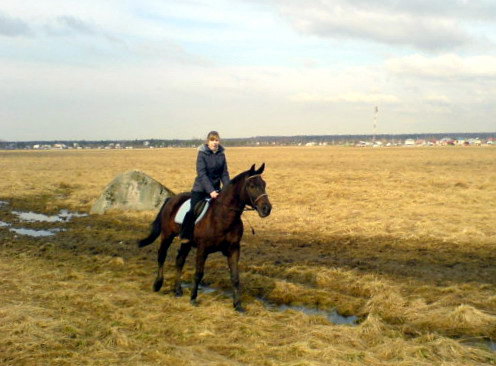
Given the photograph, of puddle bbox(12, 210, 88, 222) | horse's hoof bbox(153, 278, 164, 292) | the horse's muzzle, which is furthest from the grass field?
the horse's muzzle

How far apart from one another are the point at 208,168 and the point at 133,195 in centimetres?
1175

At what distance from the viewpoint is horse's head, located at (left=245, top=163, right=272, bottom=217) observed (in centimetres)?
746

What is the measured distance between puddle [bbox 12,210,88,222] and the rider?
11.2m

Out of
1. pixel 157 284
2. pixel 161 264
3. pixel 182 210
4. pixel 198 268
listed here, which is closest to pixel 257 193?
pixel 198 268

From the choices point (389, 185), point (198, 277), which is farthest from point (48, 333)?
point (389, 185)

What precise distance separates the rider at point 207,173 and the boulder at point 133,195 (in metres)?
10.8

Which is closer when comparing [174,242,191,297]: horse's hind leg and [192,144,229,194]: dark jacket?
[192,144,229,194]: dark jacket

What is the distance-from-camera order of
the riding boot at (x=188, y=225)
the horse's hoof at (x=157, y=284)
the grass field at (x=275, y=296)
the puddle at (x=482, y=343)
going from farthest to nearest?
1. the horse's hoof at (x=157, y=284)
2. the riding boot at (x=188, y=225)
3. the puddle at (x=482, y=343)
4. the grass field at (x=275, y=296)

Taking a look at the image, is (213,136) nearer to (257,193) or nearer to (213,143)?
(213,143)

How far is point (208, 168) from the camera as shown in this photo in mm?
8641

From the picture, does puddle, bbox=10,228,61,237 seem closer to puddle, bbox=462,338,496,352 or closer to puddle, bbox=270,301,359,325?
puddle, bbox=270,301,359,325

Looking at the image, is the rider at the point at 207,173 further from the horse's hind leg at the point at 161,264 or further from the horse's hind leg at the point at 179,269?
the horse's hind leg at the point at 161,264

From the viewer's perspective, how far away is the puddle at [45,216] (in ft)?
60.4

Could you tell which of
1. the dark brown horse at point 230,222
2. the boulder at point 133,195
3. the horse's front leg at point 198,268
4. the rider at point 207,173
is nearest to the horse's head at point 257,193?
the dark brown horse at point 230,222
